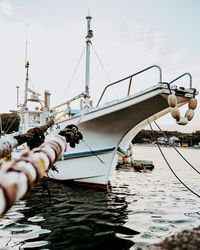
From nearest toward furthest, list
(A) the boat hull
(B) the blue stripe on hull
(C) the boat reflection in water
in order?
(C) the boat reflection in water → (A) the boat hull → (B) the blue stripe on hull

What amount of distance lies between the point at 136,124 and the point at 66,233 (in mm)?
5462

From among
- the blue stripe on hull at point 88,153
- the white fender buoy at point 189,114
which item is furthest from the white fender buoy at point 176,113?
the blue stripe on hull at point 88,153

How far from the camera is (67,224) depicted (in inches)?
228

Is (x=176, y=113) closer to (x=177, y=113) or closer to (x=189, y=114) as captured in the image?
(x=177, y=113)

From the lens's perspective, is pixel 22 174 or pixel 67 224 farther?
pixel 67 224

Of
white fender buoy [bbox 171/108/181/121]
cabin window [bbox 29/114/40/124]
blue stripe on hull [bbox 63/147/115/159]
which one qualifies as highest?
cabin window [bbox 29/114/40/124]

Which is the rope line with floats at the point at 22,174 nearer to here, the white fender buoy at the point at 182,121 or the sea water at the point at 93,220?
the sea water at the point at 93,220

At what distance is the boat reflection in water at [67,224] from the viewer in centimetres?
472

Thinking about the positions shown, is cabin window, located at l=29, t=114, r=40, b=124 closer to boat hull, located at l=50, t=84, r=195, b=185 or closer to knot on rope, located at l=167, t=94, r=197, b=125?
boat hull, located at l=50, t=84, r=195, b=185

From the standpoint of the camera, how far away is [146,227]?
18.9ft

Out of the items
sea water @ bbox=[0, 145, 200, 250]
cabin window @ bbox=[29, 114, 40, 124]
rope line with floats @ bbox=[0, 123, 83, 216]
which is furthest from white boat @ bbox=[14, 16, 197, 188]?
rope line with floats @ bbox=[0, 123, 83, 216]

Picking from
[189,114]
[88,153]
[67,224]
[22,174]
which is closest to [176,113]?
[189,114]

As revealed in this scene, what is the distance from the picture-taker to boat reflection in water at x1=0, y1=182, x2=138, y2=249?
4719mm

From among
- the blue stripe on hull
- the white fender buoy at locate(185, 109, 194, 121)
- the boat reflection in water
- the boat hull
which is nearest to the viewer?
the boat reflection in water
